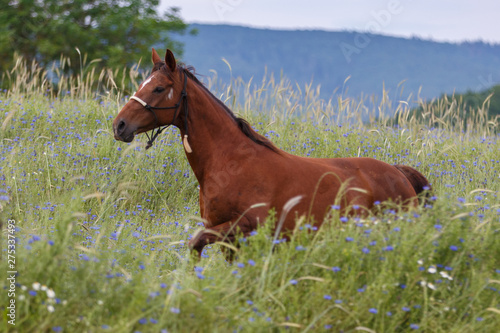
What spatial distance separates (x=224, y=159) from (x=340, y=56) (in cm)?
15877

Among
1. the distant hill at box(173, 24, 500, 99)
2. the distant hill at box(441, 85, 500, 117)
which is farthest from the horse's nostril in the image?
the distant hill at box(173, 24, 500, 99)

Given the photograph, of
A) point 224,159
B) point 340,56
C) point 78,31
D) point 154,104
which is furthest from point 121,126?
point 340,56

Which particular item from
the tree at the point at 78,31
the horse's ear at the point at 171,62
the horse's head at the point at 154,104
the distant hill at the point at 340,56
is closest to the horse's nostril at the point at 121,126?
the horse's head at the point at 154,104

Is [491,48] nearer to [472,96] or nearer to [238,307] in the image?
[472,96]

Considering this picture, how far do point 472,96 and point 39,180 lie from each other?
3795cm

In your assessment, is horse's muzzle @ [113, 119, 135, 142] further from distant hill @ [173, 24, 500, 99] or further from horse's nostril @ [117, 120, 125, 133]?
distant hill @ [173, 24, 500, 99]

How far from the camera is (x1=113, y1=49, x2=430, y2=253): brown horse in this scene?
440 centimetres

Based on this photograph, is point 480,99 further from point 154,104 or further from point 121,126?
point 121,126

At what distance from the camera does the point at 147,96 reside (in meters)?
4.51

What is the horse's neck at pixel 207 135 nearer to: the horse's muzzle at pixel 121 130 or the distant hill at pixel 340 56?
the horse's muzzle at pixel 121 130

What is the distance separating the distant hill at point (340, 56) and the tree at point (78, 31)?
98.0 m

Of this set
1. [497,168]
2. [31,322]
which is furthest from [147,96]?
[497,168]

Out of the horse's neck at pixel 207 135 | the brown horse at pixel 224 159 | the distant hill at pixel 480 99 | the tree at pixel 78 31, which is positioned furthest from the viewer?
the distant hill at pixel 480 99

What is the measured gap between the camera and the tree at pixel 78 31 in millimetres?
25531
